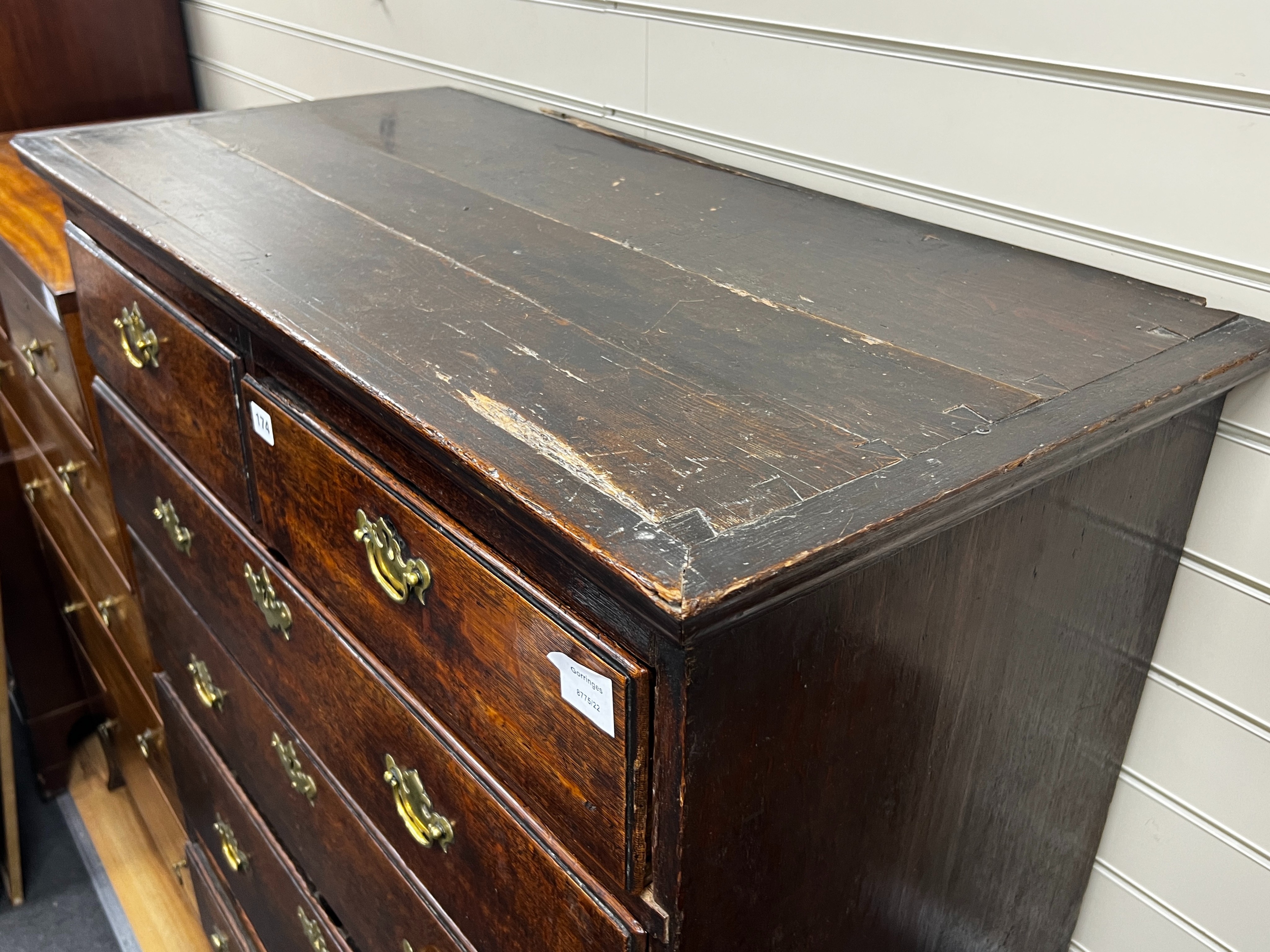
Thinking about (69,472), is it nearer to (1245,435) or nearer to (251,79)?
(251,79)

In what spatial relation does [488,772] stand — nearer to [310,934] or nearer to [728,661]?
[728,661]

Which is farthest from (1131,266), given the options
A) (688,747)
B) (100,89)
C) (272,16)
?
(100,89)

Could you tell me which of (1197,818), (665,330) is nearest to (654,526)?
(665,330)

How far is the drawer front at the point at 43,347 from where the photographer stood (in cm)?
140

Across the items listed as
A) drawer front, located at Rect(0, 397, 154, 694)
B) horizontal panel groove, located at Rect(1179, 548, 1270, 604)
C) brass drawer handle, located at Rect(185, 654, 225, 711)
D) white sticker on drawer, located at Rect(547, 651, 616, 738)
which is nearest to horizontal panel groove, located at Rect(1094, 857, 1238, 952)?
horizontal panel groove, located at Rect(1179, 548, 1270, 604)

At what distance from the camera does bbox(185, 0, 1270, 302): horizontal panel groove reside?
76 cm

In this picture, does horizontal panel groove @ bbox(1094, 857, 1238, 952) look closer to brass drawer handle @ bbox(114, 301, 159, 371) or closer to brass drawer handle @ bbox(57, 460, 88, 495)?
brass drawer handle @ bbox(114, 301, 159, 371)

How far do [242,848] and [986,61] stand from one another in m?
1.17

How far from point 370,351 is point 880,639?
355mm

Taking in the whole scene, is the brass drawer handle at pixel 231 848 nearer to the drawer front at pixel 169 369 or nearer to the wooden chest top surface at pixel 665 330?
the drawer front at pixel 169 369

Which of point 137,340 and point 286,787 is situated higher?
point 137,340

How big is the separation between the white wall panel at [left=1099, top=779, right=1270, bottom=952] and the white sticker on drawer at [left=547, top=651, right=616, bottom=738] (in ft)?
1.96

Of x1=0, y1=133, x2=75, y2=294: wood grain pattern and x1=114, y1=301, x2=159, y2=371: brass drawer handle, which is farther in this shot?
x1=0, y1=133, x2=75, y2=294: wood grain pattern

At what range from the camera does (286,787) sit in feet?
3.45
